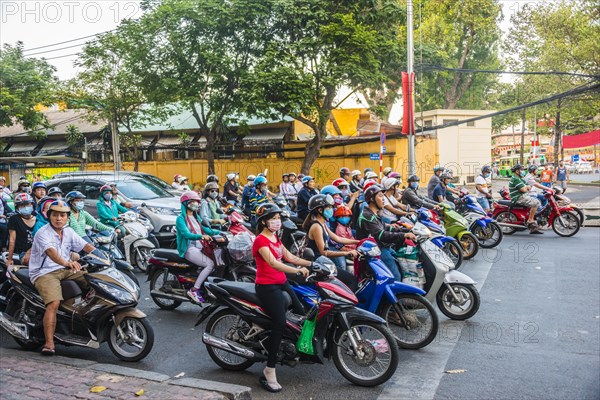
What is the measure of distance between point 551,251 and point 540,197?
2.60 meters

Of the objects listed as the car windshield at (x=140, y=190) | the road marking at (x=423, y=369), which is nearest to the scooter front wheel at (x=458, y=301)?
the road marking at (x=423, y=369)

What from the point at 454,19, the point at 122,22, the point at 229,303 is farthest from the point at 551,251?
the point at 454,19

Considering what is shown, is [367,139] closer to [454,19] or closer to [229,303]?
[454,19]

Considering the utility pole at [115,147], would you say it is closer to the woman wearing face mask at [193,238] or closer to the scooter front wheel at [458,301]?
the woman wearing face mask at [193,238]

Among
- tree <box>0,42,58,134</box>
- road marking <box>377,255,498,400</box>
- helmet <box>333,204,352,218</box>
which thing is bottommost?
road marking <box>377,255,498,400</box>

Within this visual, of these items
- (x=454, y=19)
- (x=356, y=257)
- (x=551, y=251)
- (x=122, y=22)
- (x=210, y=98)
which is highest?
(x=454, y=19)

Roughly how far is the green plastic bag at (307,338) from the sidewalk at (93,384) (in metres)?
0.61

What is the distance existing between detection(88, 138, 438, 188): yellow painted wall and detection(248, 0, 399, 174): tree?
549cm

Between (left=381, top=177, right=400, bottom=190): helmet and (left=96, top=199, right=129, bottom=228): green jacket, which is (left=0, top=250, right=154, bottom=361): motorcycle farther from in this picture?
(left=381, top=177, right=400, bottom=190): helmet

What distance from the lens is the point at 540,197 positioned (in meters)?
14.0

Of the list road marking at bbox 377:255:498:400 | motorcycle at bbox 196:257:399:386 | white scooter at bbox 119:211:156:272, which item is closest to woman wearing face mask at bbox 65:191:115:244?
white scooter at bbox 119:211:156:272

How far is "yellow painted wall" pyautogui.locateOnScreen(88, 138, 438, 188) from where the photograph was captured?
27.7 m

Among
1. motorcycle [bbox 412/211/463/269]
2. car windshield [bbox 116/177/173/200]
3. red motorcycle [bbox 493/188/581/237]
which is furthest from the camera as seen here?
red motorcycle [bbox 493/188/581/237]

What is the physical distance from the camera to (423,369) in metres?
5.49
